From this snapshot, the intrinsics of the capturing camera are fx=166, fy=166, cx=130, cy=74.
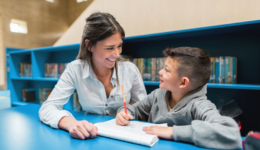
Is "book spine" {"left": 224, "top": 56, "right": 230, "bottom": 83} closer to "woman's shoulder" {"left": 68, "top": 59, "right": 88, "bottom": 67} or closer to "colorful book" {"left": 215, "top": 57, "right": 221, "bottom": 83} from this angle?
"colorful book" {"left": 215, "top": 57, "right": 221, "bottom": 83}

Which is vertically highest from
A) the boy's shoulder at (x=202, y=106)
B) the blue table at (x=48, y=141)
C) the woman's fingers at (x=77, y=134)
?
the boy's shoulder at (x=202, y=106)

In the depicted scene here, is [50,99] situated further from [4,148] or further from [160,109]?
[160,109]

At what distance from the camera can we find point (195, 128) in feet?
2.02

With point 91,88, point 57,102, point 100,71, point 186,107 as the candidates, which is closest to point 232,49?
point 186,107

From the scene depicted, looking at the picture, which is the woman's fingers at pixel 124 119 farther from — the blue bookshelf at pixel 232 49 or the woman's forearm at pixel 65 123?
the blue bookshelf at pixel 232 49

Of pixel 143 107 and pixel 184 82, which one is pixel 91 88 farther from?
pixel 184 82

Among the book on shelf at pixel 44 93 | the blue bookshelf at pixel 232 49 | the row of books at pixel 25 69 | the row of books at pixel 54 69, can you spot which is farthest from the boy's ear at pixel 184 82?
the row of books at pixel 25 69

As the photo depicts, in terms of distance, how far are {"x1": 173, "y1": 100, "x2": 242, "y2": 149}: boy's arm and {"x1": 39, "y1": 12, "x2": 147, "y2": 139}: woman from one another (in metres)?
0.70

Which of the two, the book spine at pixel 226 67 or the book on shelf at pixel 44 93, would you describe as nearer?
the book spine at pixel 226 67

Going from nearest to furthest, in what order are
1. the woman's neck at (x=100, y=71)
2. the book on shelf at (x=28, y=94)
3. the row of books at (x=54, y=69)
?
the woman's neck at (x=100, y=71) < the row of books at (x=54, y=69) < the book on shelf at (x=28, y=94)

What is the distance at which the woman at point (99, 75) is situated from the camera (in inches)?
44.9

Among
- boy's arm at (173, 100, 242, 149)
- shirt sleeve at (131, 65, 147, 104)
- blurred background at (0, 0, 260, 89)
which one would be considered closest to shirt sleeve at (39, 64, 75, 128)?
shirt sleeve at (131, 65, 147, 104)

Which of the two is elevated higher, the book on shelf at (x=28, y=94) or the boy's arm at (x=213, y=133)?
the boy's arm at (x=213, y=133)

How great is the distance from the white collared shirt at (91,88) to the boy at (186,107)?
0.28 metres
